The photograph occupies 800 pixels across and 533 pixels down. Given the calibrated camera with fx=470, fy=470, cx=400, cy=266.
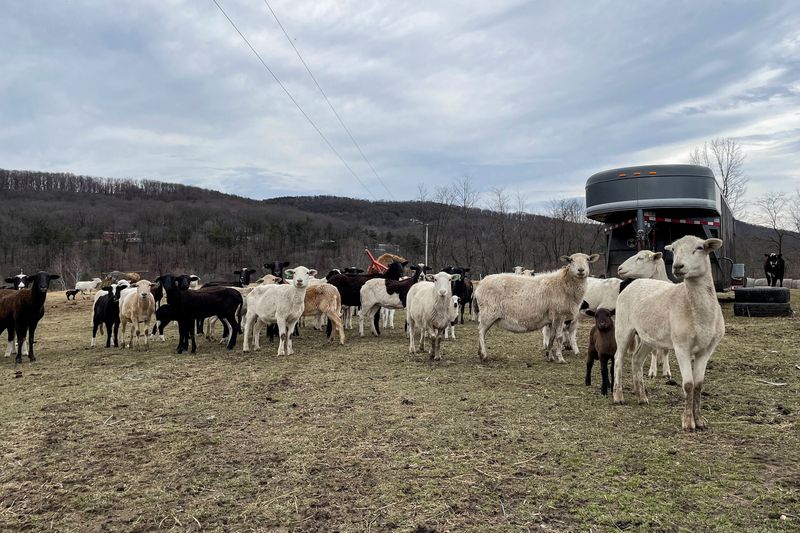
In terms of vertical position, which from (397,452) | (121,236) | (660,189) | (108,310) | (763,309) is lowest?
(397,452)

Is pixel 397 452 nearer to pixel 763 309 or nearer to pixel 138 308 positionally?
pixel 138 308

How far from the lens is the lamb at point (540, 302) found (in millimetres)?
9406

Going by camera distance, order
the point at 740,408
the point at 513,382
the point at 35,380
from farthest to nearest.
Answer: the point at 35,380, the point at 513,382, the point at 740,408

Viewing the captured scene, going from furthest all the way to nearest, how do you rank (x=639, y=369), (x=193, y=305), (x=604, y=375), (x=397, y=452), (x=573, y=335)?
(x=193, y=305), (x=573, y=335), (x=604, y=375), (x=639, y=369), (x=397, y=452)

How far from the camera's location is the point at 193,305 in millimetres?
11703

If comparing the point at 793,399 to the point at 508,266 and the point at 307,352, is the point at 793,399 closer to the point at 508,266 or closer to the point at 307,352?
the point at 307,352

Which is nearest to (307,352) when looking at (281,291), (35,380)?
(281,291)

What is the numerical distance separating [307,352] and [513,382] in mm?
5474

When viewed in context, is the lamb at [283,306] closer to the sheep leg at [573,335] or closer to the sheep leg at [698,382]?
the sheep leg at [573,335]

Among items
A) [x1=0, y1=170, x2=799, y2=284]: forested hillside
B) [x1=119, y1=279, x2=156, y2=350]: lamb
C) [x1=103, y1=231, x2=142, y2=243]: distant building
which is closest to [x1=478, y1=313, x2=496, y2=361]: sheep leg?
[x1=119, y1=279, x2=156, y2=350]: lamb

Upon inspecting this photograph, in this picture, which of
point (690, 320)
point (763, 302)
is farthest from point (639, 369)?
point (763, 302)

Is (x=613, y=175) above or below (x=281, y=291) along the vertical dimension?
above

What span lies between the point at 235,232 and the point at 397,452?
108 metres

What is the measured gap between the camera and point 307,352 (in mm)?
11352
